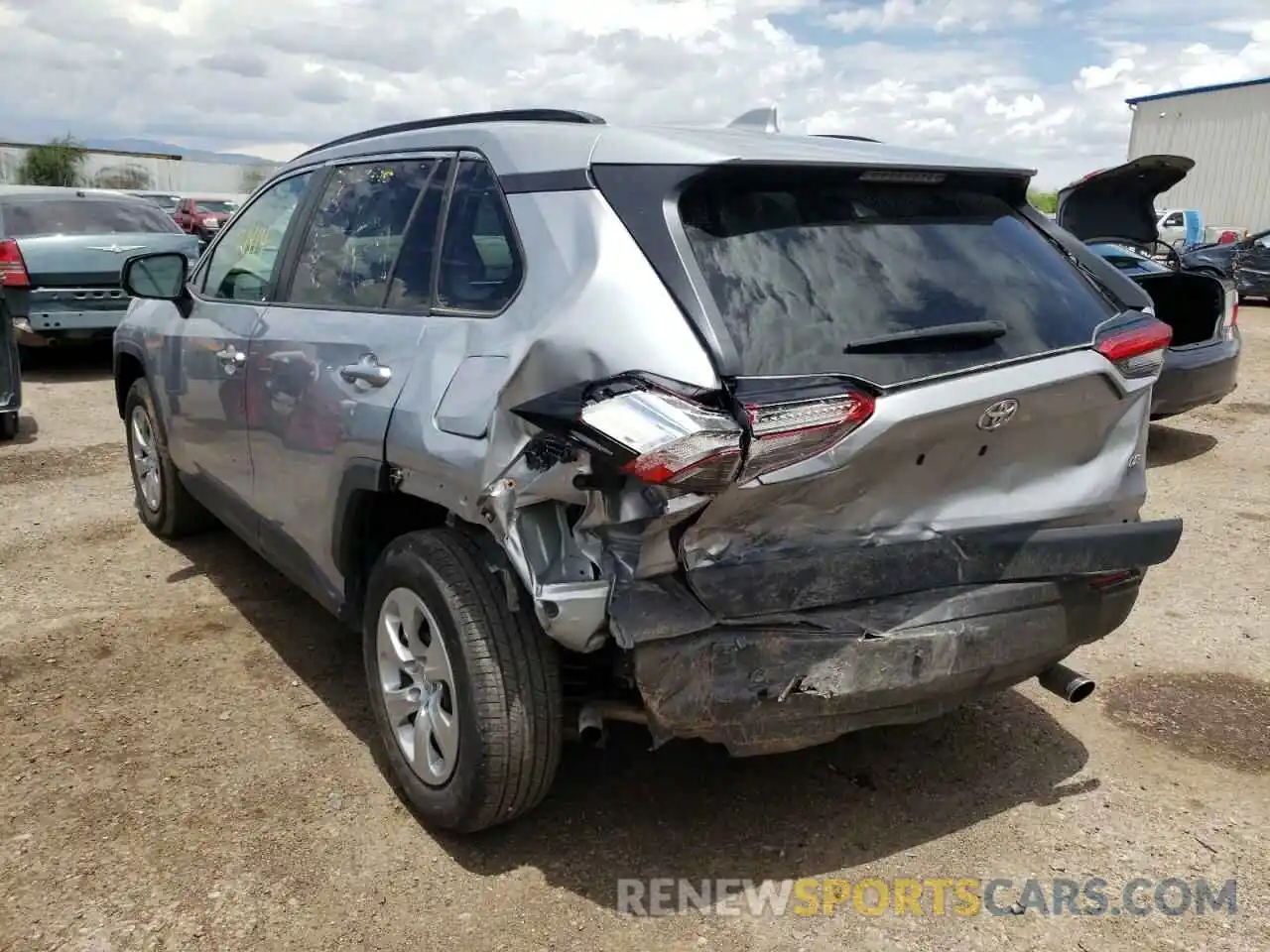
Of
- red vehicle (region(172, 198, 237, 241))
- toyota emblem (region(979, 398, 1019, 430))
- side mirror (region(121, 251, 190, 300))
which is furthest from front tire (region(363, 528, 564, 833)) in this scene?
red vehicle (region(172, 198, 237, 241))

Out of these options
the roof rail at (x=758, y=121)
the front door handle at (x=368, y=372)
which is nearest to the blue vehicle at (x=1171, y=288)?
the roof rail at (x=758, y=121)

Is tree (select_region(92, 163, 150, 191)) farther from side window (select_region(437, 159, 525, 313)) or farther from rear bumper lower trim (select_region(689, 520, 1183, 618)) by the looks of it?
rear bumper lower trim (select_region(689, 520, 1183, 618))

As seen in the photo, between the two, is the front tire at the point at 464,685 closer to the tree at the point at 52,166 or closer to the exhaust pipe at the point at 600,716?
the exhaust pipe at the point at 600,716

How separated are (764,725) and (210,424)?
2.67m

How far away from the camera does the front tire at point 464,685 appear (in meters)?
2.58

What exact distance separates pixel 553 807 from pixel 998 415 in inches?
64.5

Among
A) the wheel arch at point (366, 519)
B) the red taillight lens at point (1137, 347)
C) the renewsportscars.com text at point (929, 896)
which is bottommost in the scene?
the renewsportscars.com text at point (929, 896)

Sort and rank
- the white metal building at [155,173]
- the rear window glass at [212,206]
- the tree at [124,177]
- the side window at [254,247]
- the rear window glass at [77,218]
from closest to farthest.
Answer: the side window at [254,247] → the rear window glass at [77,218] → the rear window glass at [212,206] → the tree at [124,177] → the white metal building at [155,173]

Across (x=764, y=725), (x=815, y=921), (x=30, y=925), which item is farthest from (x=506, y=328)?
(x=30, y=925)

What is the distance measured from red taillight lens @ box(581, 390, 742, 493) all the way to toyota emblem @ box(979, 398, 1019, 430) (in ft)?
2.28

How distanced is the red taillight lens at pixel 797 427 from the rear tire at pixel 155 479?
11.4 ft

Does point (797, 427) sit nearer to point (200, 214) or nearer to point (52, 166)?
point (200, 214)

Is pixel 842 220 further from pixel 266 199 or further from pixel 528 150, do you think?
pixel 266 199

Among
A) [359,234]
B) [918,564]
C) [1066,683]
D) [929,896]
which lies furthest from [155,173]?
[929,896]
